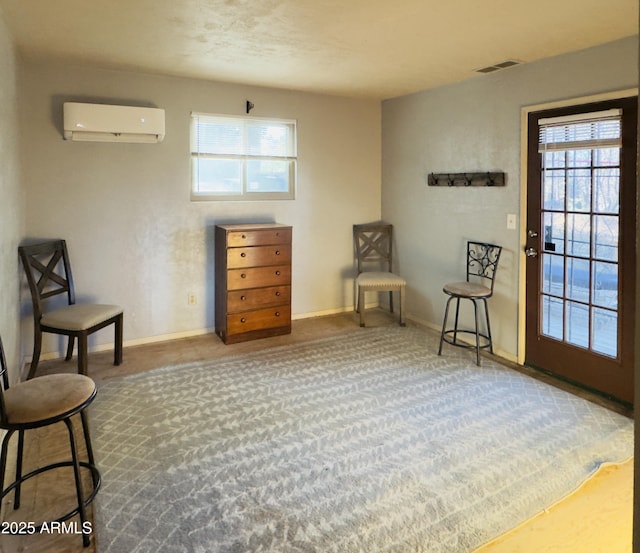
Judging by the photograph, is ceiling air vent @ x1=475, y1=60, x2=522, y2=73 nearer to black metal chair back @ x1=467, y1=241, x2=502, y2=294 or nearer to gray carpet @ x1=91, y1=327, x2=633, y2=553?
black metal chair back @ x1=467, y1=241, x2=502, y2=294

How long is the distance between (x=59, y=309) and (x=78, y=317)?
33cm

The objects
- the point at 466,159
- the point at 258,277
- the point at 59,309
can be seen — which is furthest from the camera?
the point at 258,277

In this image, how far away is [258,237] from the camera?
172 inches

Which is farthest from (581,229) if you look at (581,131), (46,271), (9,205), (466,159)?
(46,271)

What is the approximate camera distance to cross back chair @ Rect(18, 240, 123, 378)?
11.0 ft

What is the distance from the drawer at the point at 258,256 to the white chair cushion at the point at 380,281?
2.60 ft

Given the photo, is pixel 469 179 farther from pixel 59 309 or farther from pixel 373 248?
pixel 59 309

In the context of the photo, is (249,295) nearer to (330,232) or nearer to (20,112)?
(330,232)

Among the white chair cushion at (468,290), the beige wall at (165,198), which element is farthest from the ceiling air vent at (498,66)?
the white chair cushion at (468,290)

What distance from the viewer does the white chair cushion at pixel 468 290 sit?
3817 mm

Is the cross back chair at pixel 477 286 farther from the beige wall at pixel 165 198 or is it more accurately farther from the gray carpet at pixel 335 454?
the beige wall at pixel 165 198

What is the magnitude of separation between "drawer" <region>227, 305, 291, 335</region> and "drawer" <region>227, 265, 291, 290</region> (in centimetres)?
25

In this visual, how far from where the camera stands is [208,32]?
2990mm

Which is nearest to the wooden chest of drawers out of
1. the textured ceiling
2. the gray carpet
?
the gray carpet
